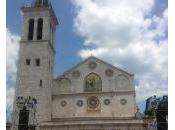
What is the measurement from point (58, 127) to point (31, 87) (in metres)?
4.54

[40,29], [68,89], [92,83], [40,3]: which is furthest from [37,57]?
[40,3]

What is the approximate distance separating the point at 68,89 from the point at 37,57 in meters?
4.20

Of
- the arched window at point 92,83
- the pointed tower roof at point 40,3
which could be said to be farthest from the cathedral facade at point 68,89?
the pointed tower roof at point 40,3

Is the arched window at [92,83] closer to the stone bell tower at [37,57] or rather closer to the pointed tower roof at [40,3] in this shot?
the stone bell tower at [37,57]

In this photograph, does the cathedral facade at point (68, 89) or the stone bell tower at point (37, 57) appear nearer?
the cathedral facade at point (68, 89)

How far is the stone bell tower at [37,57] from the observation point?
1137 inches

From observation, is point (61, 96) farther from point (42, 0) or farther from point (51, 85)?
point (42, 0)

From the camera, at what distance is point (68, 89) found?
1190 inches

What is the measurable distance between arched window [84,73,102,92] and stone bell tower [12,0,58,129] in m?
3.49

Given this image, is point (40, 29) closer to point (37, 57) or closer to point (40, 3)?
point (37, 57)

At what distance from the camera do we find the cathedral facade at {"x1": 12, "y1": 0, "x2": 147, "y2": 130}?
2814 centimetres

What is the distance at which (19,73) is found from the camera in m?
29.9

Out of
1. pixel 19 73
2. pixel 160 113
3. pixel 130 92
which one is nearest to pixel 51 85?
pixel 19 73

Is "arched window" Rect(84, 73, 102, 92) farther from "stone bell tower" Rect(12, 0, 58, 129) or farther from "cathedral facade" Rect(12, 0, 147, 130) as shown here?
"stone bell tower" Rect(12, 0, 58, 129)
